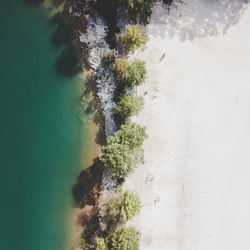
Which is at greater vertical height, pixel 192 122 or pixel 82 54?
pixel 82 54

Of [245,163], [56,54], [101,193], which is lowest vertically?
[101,193]

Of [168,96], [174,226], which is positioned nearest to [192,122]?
[168,96]

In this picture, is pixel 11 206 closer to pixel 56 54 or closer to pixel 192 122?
pixel 56 54

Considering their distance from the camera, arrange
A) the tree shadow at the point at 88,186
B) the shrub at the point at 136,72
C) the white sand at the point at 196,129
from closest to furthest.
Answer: the shrub at the point at 136,72, the white sand at the point at 196,129, the tree shadow at the point at 88,186

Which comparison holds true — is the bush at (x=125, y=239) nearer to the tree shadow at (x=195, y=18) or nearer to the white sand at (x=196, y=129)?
the white sand at (x=196, y=129)

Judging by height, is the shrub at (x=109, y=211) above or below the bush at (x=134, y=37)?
below

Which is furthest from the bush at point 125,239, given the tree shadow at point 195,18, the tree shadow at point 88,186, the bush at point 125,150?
the tree shadow at point 195,18

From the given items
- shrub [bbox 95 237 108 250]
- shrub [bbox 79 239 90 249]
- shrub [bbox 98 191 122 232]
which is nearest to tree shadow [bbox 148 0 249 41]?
shrub [bbox 98 191 122 232]
